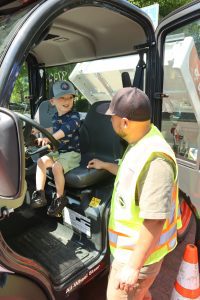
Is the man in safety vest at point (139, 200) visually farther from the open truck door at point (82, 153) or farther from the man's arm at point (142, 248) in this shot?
the open truck door at point (82, 153)

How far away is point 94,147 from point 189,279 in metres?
1.36

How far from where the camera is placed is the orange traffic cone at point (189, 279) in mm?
2211

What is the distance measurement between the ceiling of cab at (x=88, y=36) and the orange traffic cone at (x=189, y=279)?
1.62 m

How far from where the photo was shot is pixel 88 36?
2688 millimetres

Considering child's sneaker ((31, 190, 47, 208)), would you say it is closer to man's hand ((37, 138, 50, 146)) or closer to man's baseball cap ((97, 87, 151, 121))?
man's hand ((37, 138, 50, 146))

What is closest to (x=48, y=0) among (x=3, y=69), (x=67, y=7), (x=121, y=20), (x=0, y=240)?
(x=67, y=7)

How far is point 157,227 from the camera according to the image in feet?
4.57

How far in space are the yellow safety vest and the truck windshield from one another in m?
0.83

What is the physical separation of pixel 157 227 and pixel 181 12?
→ 1.56 meters

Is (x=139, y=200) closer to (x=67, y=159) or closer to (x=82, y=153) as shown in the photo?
(x=67, y=159)

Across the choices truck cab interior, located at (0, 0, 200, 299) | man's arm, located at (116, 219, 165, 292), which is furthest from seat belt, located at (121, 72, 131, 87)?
man's arm, located at (116, 219, 165, 292)

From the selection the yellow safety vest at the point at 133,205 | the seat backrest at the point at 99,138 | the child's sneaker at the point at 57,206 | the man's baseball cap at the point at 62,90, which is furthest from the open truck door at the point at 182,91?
the child's sneaker at the point at 57,206

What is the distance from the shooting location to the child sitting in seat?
2.43 metres

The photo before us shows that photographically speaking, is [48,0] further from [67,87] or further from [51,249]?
[51,249]
